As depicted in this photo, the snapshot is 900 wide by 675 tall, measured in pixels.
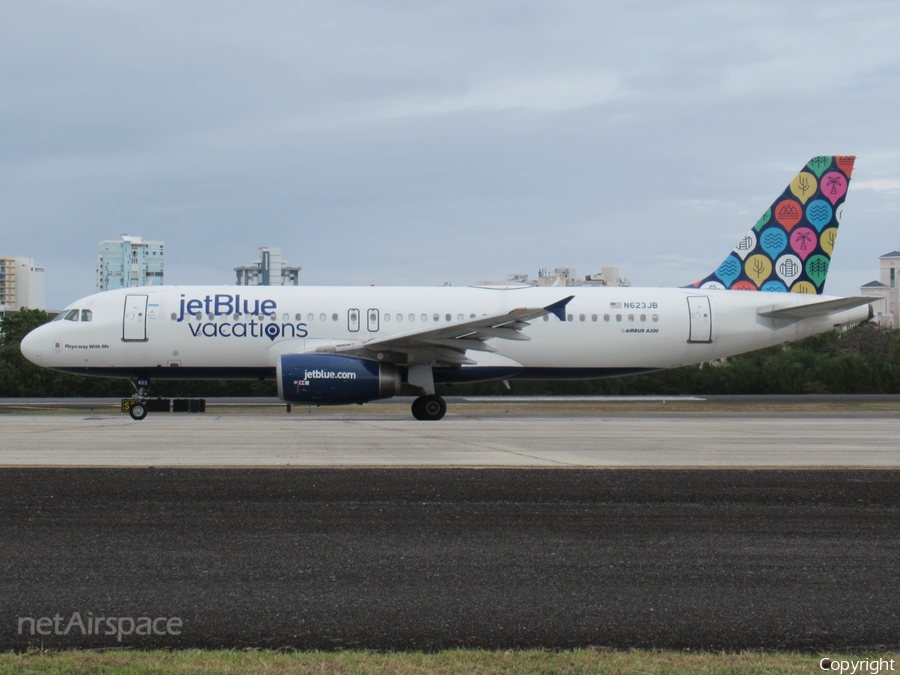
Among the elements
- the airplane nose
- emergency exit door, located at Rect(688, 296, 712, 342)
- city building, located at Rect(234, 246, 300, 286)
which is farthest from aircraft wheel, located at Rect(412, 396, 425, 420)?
city building, located at Rect(234, 246, 300, 286)

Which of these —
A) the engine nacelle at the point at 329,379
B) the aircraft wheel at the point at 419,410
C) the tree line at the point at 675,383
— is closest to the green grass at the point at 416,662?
the engine nacelle at the point at 329,379

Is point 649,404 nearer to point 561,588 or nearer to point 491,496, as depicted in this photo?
point 491,496

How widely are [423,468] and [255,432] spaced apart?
6.99 metres

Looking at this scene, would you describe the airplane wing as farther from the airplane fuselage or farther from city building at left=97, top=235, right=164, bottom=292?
city building at left=97, top=235, right=164, bottom=292

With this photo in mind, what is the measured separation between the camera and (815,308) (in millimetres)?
26031

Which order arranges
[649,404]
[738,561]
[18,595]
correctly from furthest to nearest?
[649,404]
[738,561]
[18,595]

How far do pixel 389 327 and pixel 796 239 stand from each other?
1306 centimetres

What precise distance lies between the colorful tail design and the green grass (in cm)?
2436

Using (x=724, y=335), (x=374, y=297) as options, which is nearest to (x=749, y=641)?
(x=374, y=297)

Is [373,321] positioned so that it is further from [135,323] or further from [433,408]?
[135,323]

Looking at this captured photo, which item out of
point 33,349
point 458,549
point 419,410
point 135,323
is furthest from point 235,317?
point 458,549

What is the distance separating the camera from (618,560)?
21.5 feet

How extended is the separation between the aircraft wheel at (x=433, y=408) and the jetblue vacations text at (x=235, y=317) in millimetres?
3795

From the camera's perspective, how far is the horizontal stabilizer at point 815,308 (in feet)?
83.9
